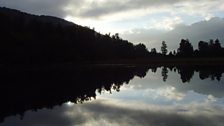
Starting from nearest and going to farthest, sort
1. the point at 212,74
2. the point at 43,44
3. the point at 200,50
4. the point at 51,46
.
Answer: the point at 212,74 < the point at 43,44 < the point at 51,46 < the point at 200,50

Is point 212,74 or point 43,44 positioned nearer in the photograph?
point 212,74

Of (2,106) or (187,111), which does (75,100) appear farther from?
(187,111)

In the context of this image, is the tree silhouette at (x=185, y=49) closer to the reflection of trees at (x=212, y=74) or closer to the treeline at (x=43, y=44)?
the treeline at (x=43, y=44)

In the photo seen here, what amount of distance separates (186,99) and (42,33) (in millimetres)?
100358

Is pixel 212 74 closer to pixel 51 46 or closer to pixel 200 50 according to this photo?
pixel 51 46

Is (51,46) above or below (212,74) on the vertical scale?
above

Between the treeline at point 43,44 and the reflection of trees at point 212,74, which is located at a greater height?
the treeline at point 43,44

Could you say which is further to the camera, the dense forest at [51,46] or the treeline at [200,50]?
the treeline at [200,50]

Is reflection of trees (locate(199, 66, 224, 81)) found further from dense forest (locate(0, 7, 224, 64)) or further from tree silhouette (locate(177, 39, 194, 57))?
tree silhouette (locate(177, 39, 194, 57))

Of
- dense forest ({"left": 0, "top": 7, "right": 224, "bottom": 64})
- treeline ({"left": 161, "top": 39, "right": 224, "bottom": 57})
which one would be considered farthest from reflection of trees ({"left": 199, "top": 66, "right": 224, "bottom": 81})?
treeline ({"left": 161, "top": 39, "right": 224, "bottom": 57})

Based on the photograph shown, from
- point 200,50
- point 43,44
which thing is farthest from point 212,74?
point 200,50

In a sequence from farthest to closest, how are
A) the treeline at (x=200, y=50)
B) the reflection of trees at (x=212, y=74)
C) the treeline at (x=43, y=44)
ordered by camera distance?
the treeline at (x=200, y=50), the treeline at (x=43, y=44), the reflection of trees at (x=212, y=74)

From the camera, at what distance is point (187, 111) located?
2520 cm

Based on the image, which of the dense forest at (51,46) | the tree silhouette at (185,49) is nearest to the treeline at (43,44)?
the dense forest at (51,46)
